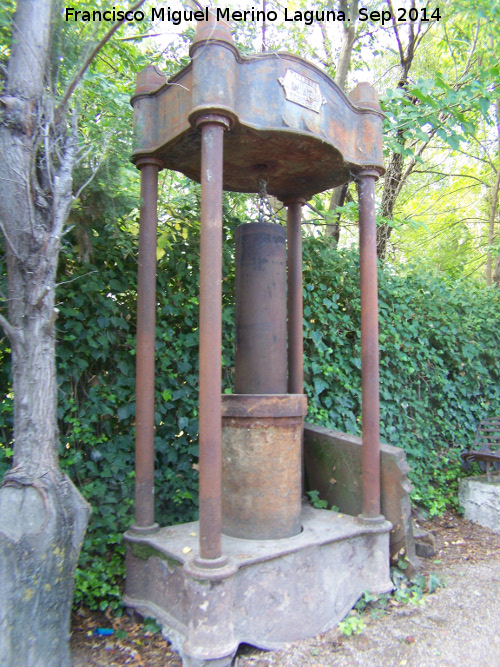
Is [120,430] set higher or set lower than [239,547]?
higher

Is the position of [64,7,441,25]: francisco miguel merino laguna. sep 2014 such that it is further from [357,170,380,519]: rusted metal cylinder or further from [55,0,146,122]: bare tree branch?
[357,170,380,519]: rusted metal cylinder

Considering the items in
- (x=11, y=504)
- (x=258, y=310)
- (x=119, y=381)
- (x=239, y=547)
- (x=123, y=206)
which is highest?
(x=123, y=206)

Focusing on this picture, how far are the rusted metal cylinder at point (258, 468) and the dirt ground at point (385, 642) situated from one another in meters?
0.67

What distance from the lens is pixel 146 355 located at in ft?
11.0

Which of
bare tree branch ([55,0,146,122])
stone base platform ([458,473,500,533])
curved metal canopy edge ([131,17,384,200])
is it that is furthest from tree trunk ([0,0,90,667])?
stone base platform ([458,473,500,533])

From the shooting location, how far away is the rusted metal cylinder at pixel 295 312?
4266 mm

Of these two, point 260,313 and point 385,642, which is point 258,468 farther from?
point 385,642

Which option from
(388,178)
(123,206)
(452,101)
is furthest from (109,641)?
(388,178)

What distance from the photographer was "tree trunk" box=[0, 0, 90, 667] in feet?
7.73

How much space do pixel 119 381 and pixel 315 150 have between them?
2112mm

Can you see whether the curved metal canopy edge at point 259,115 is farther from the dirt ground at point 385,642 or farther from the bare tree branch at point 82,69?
the dirt ground at point 385,642

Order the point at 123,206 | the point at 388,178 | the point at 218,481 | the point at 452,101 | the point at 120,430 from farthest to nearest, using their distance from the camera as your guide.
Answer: the point at 388,178 < the point at 452,101 < the point at 120,430 < the point at 123,206 < the point at 218,481

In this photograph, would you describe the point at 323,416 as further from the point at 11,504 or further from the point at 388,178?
the point at 388,178

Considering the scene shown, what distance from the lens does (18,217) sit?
8.35 ft
